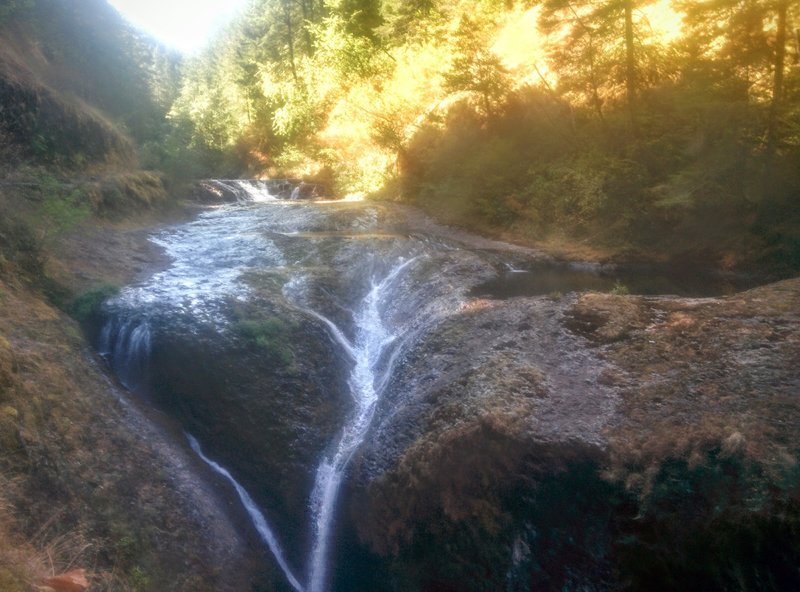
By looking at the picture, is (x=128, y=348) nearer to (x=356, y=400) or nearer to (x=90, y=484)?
(x=90, y=484)

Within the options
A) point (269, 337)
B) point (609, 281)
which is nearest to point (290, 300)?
point (269, 337)

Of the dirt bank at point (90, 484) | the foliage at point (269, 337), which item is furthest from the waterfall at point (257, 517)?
the foliage at point (269, 337)

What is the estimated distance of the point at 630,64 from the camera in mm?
16531

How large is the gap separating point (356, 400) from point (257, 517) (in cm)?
299

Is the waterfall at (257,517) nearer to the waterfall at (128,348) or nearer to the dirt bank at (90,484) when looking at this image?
the dirt bank at (90,484)

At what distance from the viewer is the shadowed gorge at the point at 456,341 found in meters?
5.95

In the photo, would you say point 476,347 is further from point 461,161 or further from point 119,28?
point 119,28

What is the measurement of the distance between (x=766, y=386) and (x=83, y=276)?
43.5 feet

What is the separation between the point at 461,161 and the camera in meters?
23.1

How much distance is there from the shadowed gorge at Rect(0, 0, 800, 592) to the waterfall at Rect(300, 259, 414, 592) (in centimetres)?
6

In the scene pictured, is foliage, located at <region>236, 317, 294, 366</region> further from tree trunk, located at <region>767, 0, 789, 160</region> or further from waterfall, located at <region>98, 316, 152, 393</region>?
tree trunk, located at <region>767, 0, 789, 160</region>

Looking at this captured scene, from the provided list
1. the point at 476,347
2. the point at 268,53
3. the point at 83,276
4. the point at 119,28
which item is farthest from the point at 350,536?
the point at 268,53

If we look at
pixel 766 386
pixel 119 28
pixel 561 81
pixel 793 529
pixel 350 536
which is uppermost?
pixel 119 28

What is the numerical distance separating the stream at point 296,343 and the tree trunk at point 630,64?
569cm
